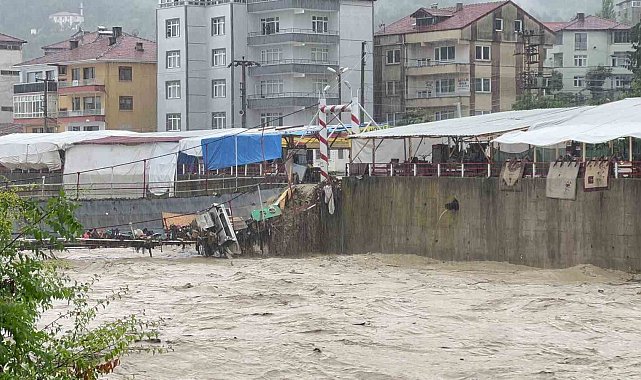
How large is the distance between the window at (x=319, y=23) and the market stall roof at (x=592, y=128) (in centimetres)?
3496

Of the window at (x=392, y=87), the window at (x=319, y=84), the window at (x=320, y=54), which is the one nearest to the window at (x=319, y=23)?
the window at (x=320, y=54)

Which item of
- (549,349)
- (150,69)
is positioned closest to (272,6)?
(150,69)

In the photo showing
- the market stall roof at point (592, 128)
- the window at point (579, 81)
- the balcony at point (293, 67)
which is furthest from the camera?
the window at point (579, 81)

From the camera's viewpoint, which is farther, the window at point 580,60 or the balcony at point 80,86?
the window at point 580,60

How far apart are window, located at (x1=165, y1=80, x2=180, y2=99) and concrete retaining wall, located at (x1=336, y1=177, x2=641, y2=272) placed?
3498 centimetres

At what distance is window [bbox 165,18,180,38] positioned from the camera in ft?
253

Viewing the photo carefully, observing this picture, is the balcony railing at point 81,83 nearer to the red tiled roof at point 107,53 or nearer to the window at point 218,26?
the red tiled roof at point 107,53

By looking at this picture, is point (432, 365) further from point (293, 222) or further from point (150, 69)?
point (150, 69)

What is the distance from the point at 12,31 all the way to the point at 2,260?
19286 cm

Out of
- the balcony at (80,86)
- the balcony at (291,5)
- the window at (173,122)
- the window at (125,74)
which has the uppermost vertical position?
the balcony at (291,5)

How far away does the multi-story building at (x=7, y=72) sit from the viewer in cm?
10000

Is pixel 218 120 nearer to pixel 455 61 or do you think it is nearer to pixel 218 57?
pixel 218 57

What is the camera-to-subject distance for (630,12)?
110 metres

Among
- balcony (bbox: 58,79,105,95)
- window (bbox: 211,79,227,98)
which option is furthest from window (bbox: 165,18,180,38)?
balcony (bbox: 58,79,105,95)
